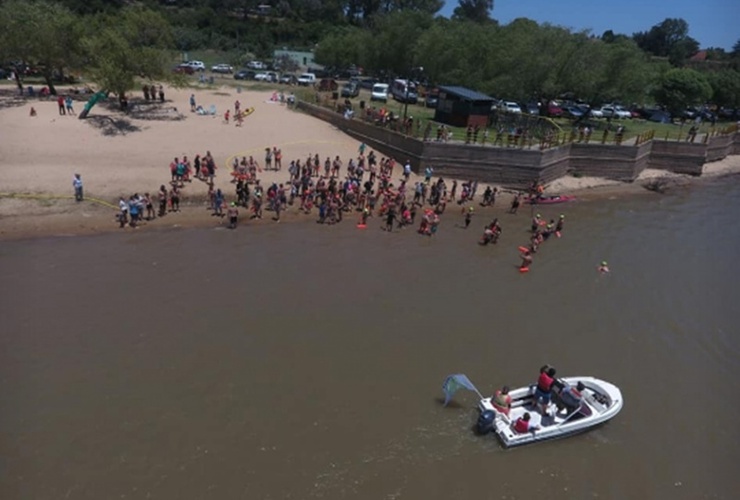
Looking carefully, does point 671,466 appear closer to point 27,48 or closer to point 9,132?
point 9,132

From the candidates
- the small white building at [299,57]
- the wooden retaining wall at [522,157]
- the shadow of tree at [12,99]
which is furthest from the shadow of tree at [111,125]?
the small white building at [299,57]

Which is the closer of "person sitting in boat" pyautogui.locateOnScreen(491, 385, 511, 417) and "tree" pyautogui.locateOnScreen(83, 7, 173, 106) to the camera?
"person sitting in boat" pyautogui.locateOnScreen(491, 385, 511, 417)

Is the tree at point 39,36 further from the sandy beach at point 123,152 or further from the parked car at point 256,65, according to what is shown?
the parked car at point 256,65

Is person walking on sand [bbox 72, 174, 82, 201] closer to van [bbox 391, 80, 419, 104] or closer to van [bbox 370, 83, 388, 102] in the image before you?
van [bbox 370, 83, 388, 102]

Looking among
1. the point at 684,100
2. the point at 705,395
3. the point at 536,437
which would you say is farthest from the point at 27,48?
the point at 684,100

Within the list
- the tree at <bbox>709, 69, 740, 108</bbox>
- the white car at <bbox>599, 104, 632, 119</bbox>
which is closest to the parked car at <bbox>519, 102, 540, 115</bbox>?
the white car at <bbox>599, 104, 632, 119</bbox>

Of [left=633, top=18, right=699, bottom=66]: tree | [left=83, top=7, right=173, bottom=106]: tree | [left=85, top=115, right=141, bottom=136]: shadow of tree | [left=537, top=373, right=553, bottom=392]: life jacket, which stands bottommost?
[left=537, top=373, right=553, bottom=392]: life jacket

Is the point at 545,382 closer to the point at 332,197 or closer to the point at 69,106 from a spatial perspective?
the point at 332,197
